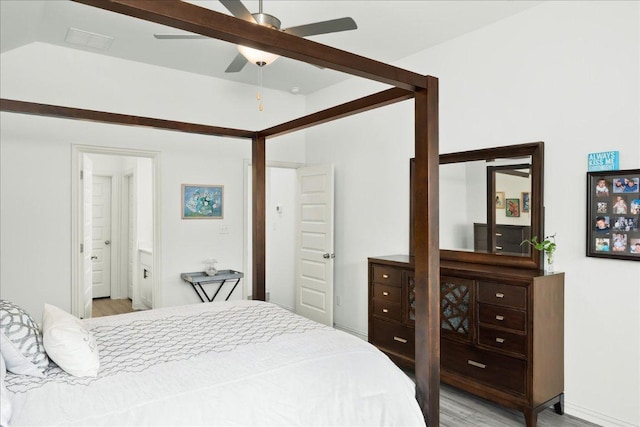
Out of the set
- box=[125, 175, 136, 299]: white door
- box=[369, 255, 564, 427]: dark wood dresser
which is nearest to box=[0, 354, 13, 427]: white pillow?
box=[369, 255, 564, 427]: dark wood dresser

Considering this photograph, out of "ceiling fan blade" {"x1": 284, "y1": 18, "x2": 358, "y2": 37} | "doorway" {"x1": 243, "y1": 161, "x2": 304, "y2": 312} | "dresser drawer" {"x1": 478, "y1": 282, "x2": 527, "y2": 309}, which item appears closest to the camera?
"ceiling fan blade" {"x1": 284, "y1": 18, "x2": 358, "y2": 37}

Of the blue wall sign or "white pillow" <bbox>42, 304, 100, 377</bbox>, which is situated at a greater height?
the blue wall sign

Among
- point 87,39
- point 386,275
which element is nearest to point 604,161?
point 386,275

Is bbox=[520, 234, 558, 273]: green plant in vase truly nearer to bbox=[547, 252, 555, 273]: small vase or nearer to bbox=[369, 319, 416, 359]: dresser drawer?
bbox=[547, 252, 555, 273]: small vase

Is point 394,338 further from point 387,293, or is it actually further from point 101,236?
point 101,236

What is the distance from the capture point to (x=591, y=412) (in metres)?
2.89

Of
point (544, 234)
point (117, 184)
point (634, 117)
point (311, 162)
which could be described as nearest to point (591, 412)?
point (544, 234)

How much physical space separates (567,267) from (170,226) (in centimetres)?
382

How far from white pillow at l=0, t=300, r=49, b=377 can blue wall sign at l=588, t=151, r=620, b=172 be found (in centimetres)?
334

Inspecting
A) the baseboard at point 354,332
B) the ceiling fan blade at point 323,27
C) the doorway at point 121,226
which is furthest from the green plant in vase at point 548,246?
the doorway at point 121,226

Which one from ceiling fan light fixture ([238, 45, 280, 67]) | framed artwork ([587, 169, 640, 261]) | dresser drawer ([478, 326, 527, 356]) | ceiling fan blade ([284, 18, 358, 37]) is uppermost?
ceiling fan blade ([284, 18, 358, 37])

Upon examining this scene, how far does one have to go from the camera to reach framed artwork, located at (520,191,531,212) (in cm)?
322

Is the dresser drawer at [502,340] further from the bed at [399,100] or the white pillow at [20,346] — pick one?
the white pillow at [20,346]

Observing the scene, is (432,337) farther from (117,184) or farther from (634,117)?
(117,184)
